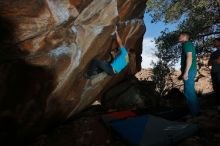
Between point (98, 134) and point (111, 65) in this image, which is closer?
point (98, 134)

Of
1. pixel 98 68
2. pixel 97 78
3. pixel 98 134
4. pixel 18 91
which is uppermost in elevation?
pixel 98 68

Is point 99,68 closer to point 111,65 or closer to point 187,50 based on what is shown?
point 111,65

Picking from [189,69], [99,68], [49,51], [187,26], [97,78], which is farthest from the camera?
[187,26]

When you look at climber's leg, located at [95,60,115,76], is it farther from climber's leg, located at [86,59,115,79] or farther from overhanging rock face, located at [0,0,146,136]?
overhanging rock face, located at [0,0,146,136]

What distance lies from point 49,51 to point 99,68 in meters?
2.45

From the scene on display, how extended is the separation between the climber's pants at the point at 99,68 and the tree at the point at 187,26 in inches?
251

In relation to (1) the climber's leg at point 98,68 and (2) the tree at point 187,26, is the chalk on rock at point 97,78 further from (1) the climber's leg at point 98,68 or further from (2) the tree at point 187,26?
(2) the tree at point 187,26

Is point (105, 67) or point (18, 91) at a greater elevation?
point (105, 67)

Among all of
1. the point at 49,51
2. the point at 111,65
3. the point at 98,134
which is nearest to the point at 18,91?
the point at 49,51

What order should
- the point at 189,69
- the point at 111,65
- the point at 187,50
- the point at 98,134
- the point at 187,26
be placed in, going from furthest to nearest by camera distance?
the point at 187,26 → the point at 111,65 → the point at 189,69 → the point at 187,50 → the point at 98,134

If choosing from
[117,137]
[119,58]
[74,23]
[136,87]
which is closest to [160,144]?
[117,137]

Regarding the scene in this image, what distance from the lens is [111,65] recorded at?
10.7 metres

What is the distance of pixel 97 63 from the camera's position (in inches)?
427

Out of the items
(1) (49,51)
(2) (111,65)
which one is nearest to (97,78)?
(2) (111,65)
